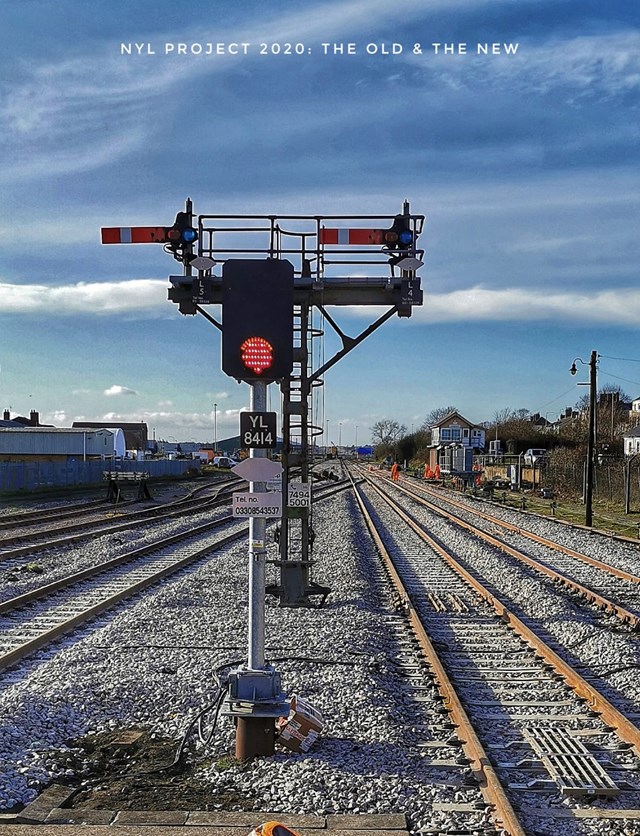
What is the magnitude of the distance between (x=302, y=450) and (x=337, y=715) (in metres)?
5.36

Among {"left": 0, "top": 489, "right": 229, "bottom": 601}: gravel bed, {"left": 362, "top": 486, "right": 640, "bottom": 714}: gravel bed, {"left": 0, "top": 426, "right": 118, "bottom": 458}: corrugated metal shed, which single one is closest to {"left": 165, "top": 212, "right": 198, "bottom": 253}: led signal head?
{"left": 362, "top": 486, "right": 640, "bottom": 714}: gravel bed

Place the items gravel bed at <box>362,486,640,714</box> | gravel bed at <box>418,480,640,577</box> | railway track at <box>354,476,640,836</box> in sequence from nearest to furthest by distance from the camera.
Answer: railway track at <box>354,476,640,836</box>
gravel bed at <box>362,486,640,714</box>
gravel bed at <box>418,480,640,577</box>

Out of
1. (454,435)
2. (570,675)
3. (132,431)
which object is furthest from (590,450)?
(132,431)

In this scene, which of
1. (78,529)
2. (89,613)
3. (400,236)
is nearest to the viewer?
(400,236)

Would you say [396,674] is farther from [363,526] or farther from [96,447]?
[96,447]

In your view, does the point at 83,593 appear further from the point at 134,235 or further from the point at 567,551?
the point at 567,551

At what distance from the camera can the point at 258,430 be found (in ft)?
20.8

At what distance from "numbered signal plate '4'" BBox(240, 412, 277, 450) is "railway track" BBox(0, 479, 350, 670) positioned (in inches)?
168

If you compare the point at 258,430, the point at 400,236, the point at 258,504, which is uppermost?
the point at 400,236

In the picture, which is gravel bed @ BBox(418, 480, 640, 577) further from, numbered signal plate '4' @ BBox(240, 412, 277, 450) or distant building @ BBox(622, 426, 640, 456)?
distant building @ BBox(622, 426, 640, 456)

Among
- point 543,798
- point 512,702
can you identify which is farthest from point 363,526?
point 543,798

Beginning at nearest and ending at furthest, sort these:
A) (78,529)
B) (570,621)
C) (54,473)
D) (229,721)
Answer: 1. (229,721)
2. (570,621)
3. (78,529)
4. (54,473)

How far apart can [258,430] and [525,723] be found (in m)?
3.24

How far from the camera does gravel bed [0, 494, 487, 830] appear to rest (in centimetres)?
545
